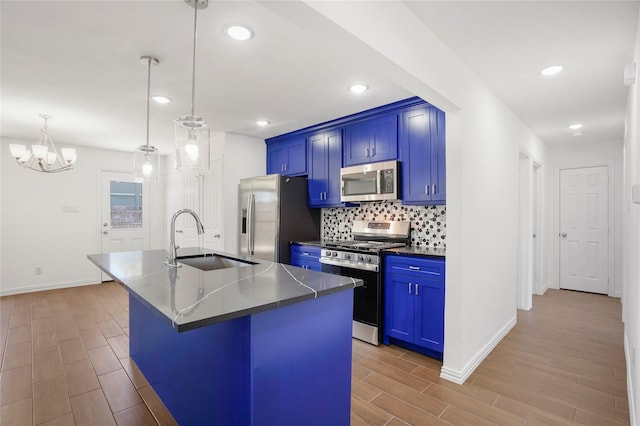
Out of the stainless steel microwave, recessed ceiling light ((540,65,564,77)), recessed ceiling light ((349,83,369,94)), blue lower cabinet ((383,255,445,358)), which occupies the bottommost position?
blue lower cabinet ((383,255,445,358))

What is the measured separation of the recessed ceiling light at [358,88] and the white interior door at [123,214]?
15.4 ft

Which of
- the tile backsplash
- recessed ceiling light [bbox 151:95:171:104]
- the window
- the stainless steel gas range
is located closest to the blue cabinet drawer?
the stainless steel gas range

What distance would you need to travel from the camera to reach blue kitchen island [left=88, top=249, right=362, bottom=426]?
136 centimetres

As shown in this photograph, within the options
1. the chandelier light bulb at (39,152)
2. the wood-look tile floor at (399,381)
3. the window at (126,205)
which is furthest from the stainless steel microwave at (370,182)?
the window at (126,205)

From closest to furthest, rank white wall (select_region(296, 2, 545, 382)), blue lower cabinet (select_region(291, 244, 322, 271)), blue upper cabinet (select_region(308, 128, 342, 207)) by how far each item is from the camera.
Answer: white wall (select_region(296, 2, 545, 382)) < blue lower cabinet (select_region(291, 244, 322, 271)) < blue upper cabinet (select_region(308, 128, 342, 207))

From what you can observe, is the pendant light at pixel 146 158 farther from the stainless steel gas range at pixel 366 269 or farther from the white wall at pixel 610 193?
the white wall at pixel 610 193

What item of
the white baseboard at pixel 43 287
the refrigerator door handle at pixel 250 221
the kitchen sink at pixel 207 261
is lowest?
the white baseboard at pixel 43 287

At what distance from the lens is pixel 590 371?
2.65m

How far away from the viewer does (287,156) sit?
15.1 ft

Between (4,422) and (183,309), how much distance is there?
1.87 m

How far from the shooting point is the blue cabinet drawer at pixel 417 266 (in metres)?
2.75

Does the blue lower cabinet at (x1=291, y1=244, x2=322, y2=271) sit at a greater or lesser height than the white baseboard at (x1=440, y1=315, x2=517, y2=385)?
greater

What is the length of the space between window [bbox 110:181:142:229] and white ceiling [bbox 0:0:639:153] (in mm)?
2168

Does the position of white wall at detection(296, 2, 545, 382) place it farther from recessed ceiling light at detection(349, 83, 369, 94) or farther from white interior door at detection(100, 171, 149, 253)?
white interior door at detection(100, 171, 149, 253)
